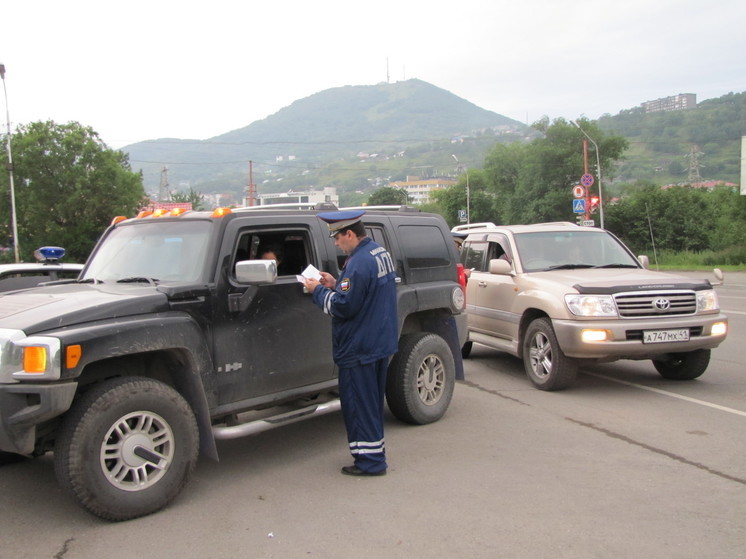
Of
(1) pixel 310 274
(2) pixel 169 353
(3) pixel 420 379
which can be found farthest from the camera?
(3) pixel 420 379

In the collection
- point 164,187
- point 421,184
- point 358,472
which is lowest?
point 358,472

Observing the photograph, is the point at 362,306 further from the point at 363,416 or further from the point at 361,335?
the point at 363,416

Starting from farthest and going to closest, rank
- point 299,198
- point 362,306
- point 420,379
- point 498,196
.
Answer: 1. point 498,196
2. point 299,198
3. point 420,379
4. point 362,306

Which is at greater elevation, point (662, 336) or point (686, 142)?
point (686, 142)

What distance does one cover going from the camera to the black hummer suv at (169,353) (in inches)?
146

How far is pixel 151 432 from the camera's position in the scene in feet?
13.4

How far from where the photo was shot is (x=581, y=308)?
693cm

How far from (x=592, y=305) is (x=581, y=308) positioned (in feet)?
0.38

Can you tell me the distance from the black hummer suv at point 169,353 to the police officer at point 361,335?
0.43 m

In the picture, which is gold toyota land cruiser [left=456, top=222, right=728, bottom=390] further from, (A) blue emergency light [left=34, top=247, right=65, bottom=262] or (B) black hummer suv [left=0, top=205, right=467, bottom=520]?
(A) blue emergency light [left=34, top=247, right=65, bottom=262]

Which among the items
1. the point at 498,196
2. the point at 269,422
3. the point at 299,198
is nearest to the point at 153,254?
the point at 269,422

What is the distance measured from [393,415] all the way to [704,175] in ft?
343

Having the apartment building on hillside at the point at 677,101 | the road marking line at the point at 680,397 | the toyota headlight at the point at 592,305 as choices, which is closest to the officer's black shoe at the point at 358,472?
the toyota headlight at the point at 592,305

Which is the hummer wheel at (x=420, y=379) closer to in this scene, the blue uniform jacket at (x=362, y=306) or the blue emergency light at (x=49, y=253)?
the blue uniform jacket at (x=362, y=306)
